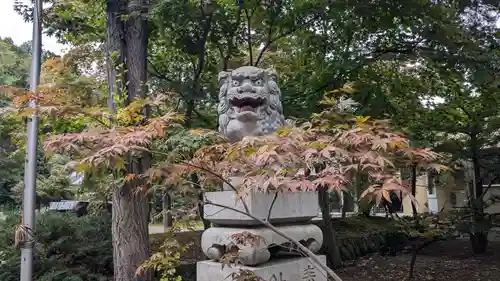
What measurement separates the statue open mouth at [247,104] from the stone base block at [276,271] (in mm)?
1408

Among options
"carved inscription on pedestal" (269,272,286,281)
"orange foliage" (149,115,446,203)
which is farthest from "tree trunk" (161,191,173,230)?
"carved inscription on pedestal" (269,272,286,281)

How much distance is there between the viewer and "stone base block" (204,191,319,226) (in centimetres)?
340

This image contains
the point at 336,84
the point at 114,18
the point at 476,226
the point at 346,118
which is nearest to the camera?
the point at 346,118

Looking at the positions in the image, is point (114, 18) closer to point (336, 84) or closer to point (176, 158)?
point (176, 158)

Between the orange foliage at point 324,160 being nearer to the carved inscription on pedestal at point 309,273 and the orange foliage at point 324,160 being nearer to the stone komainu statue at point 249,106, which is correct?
the stone komainu statue at point 249,106

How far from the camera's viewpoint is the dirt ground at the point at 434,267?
781 cm

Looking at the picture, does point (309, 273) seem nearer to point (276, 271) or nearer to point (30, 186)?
point (276, 271)

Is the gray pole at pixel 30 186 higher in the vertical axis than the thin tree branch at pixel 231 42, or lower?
lower

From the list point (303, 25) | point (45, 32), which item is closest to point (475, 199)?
point (303, 25)

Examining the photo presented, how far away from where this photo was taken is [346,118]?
3268 millimetres

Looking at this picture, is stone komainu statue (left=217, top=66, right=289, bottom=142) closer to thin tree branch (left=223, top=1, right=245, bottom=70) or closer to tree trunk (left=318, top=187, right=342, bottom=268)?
thin tree branch (left=223, top=1, right=245, bottom=70)

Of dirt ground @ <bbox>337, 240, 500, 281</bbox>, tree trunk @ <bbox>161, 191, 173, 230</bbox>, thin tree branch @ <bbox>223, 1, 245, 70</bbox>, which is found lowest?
dirt ground @ <bbox>337, 240, 500, 281</bbox>

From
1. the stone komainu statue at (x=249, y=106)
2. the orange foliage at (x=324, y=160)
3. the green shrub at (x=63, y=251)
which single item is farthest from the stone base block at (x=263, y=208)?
the green shrub at (x=63, y=251)

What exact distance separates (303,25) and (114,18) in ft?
11.1
